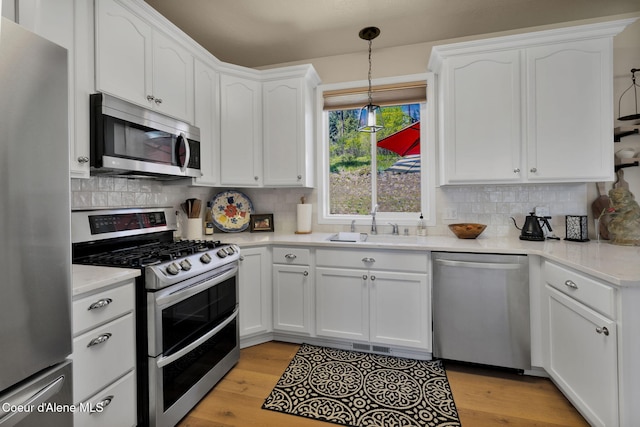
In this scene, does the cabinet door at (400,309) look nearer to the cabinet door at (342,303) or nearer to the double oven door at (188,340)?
the cabinet door at (342,303)

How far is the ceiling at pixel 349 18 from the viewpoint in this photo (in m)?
2.23

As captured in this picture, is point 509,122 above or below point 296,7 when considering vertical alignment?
below

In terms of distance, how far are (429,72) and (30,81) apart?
2.82 m

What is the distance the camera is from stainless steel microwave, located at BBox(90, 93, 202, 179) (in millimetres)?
1600

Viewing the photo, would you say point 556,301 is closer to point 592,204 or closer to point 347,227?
point 592,204

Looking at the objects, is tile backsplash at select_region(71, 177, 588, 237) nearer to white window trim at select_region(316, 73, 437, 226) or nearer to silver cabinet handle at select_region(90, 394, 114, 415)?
white window trim at select_region(316, 73, 437, 226)

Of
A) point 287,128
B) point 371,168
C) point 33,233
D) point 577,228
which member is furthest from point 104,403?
point 577,228

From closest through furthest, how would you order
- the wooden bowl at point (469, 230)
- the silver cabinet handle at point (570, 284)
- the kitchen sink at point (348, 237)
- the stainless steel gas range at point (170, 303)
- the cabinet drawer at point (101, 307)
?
the cabinet drawer at point (101, 307) → the stainless steel gas range at point (170, 303) → the silver cabinet handle at point (570, 284) → the wooden bowl at point (469, 230) → the kitchen sink at point (348, 237)

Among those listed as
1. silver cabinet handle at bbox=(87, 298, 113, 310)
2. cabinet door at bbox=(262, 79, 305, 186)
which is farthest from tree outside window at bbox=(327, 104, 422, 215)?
silver cabinet handle at bbox=(87, 298, 113, 310)

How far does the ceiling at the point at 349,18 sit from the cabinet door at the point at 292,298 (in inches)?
80.6

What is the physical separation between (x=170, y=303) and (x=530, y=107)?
2809mm

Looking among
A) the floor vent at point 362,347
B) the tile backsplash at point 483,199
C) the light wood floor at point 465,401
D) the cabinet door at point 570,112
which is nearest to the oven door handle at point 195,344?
the light wood floor at point 465,401

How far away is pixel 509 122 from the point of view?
90.4 inches

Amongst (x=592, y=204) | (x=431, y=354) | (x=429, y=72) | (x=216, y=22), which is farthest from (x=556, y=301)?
(x=216, y=22)
